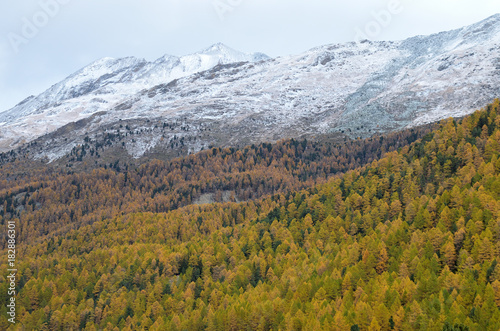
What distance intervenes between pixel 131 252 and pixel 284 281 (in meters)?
82.5

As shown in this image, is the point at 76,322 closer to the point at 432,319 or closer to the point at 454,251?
the point at 432,319

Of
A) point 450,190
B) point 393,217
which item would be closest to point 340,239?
point 393,217

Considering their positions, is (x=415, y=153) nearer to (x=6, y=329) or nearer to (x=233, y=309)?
(x=233, y=309)

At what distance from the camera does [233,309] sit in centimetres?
10012

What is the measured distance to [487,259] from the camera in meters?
98.3

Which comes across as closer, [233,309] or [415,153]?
[233,309]

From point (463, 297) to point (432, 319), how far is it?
12229 mm

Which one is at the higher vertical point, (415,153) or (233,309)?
(415,153)

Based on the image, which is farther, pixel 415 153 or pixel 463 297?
pixel 415 153

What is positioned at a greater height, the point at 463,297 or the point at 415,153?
the point at 415,153

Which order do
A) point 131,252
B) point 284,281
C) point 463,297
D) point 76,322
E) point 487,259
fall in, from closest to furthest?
1. point 463,297
2. point 487,259
3. point 284,281
4. point 76,322
5. point 131,252

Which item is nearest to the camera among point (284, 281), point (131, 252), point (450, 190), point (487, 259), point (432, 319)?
point (432, 319)

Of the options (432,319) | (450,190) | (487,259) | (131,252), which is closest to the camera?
(432,319)

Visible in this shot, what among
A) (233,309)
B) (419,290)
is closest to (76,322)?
(233,309)
